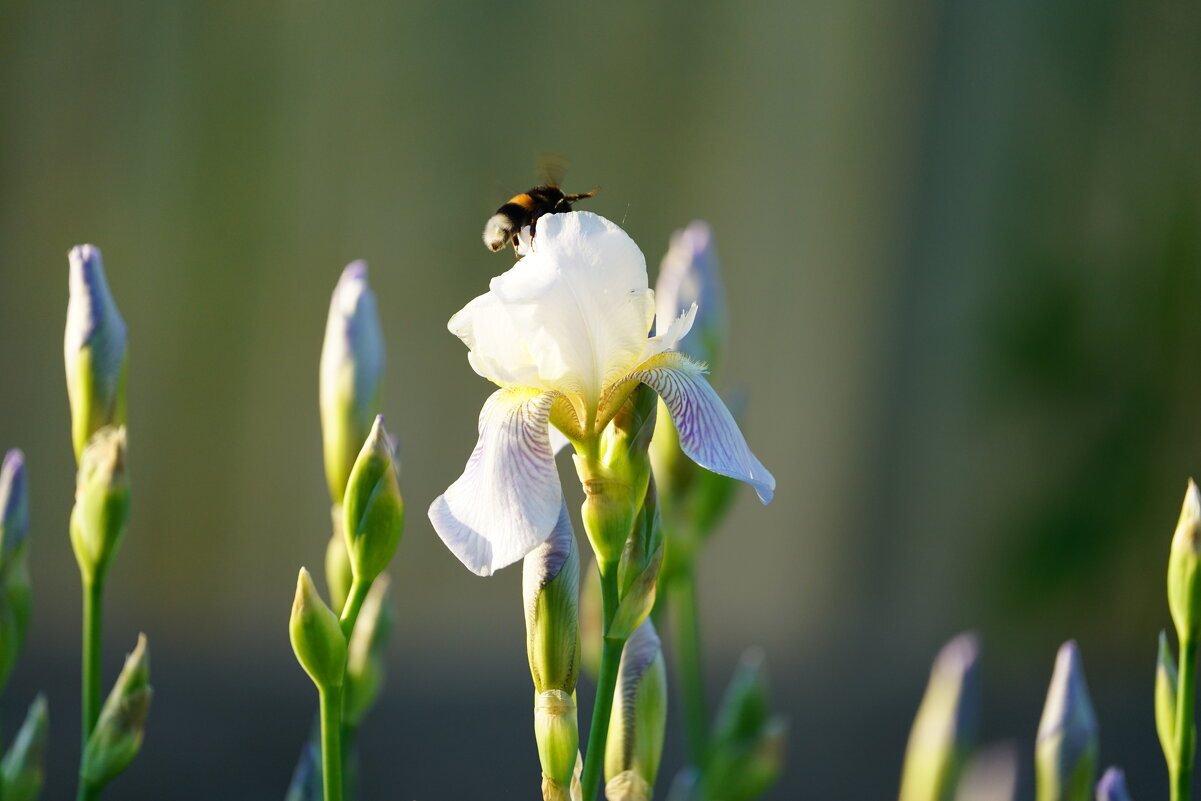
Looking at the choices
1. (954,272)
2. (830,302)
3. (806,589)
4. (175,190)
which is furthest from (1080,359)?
(175,190)

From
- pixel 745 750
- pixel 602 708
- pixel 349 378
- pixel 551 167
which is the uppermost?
pixel 551 167

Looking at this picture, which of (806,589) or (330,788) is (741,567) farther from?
(330,788)

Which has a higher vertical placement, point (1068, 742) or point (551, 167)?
point (551, 167)

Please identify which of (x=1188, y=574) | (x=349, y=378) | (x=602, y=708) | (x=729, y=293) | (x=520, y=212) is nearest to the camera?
(x=602, y=708)

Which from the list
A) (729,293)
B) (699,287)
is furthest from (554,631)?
(729,293)

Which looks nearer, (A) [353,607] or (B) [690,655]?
(A) [353,607]

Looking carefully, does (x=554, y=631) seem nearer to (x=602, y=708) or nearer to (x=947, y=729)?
(x=602, y=708)
